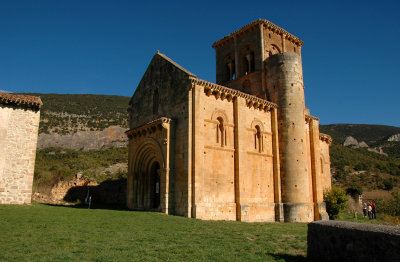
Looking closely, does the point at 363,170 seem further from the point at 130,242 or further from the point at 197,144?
the point at 130,242

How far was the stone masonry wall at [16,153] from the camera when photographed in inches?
653

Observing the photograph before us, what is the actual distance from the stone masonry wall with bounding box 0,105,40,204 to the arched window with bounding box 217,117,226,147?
1012 cm

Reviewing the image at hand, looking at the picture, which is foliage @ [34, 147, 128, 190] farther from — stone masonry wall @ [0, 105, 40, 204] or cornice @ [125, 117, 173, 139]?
cornice @ [125, 117, 173, 139]

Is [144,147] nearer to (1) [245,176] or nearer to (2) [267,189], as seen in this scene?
(1) [245,176]

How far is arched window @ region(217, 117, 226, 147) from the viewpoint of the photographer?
17.6m

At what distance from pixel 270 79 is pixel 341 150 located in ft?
121

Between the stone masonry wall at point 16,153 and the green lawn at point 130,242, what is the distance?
4571mm

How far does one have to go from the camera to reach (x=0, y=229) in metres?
9.82

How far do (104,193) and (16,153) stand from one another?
8.82 meters

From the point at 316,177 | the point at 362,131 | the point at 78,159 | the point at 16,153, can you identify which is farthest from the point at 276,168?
the point at 362,131

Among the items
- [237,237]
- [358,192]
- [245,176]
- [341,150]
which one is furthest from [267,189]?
[341,150]

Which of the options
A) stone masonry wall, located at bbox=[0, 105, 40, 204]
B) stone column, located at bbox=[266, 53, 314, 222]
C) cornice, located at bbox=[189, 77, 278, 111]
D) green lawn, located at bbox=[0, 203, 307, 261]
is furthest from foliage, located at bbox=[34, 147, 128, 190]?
green lawn, located at bbox=[0, 203, 307, 261]

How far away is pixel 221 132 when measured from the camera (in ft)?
58.6

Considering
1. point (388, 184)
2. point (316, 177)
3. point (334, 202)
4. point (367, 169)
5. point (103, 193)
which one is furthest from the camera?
point (367, 169)
